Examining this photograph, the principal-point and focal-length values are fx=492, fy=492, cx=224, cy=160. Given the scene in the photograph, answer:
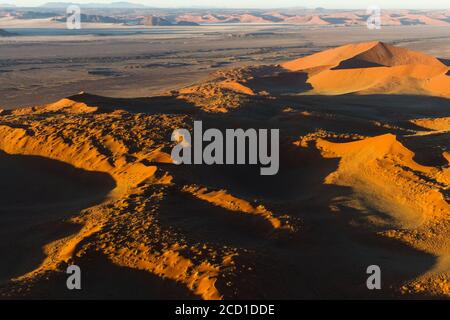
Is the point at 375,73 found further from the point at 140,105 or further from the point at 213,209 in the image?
the point at 213,209

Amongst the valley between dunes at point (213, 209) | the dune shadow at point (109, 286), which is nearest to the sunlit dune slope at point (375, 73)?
the valley between dunes at point (213, 209)

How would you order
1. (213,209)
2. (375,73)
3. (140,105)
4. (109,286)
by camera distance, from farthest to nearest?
(375,73), (140,105), (213,209), (109,286)

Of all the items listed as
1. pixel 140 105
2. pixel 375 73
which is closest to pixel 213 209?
pixel 140 105

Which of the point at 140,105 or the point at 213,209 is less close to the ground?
the point at 140,105

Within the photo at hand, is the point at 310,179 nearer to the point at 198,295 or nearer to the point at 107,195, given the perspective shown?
the point at 107,195

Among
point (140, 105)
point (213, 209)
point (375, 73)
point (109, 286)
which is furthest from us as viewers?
point (375, 73)

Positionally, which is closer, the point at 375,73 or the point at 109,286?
the point at 109,286

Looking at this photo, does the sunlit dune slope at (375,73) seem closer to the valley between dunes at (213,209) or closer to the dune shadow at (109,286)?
the valley between dunes at (213,209)

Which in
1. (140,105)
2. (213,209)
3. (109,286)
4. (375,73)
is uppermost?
(375,73)

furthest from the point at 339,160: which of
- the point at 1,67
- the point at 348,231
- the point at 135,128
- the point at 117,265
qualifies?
the point at 1,67
